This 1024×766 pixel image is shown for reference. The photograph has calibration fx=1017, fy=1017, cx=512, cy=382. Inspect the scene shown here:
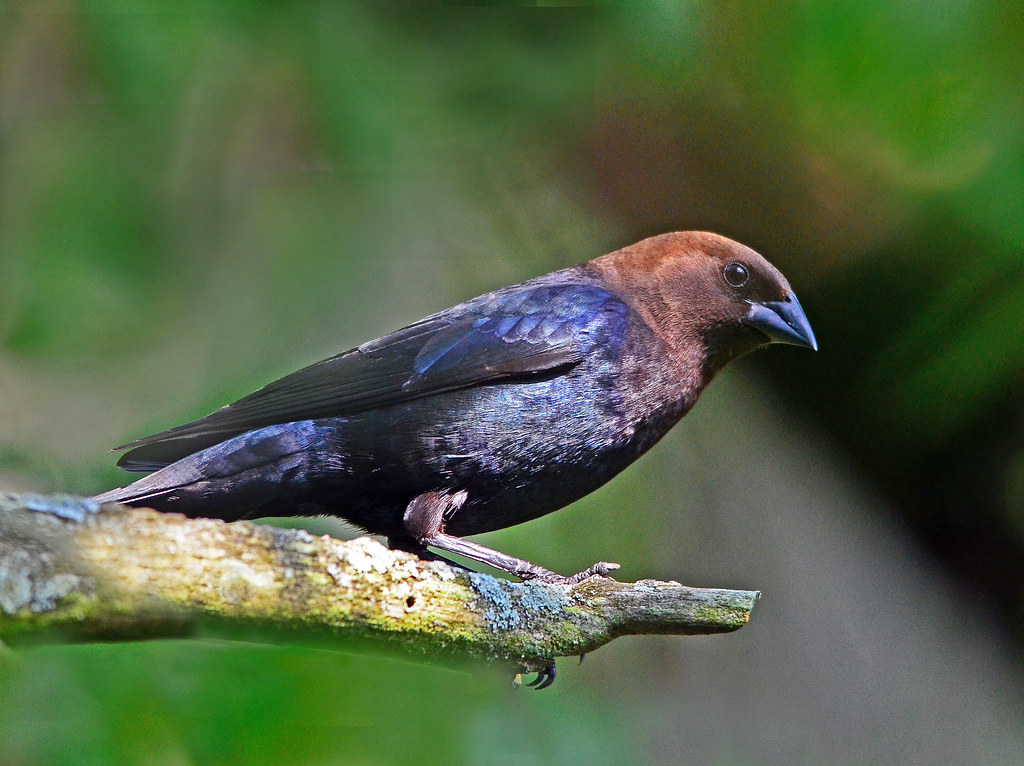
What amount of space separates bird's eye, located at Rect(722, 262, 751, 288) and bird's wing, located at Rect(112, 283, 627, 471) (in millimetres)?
471

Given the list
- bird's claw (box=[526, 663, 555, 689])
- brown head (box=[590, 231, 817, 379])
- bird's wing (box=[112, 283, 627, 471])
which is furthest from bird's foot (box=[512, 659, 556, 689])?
brown head (box=[590, 231, 817, 379])

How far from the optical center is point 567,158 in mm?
5664

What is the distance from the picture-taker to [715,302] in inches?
151

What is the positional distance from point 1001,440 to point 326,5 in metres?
3.78

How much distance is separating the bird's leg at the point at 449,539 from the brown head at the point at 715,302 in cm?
96

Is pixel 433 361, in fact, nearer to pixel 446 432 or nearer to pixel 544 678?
pixel 446 432

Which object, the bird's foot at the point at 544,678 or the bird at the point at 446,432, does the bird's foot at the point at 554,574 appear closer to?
the bird at the point at 446,432

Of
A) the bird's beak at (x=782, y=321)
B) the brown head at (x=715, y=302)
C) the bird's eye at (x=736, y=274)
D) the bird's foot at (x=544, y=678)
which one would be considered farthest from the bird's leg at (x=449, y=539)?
the bird's eye at (x=736, y=274)

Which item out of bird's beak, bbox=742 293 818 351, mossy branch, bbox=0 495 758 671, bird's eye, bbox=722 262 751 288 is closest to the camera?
mossy branch, bbox=0 495 758 671

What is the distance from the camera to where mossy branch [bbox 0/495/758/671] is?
6.16ft

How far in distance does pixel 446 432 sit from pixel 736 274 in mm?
1353

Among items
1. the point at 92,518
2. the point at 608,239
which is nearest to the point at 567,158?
the point at 608,239

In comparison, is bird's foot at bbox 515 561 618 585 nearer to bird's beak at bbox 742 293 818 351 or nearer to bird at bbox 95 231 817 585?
bird at bbox 95 231 817 585

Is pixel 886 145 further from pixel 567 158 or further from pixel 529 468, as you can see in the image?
pixel 529 468
